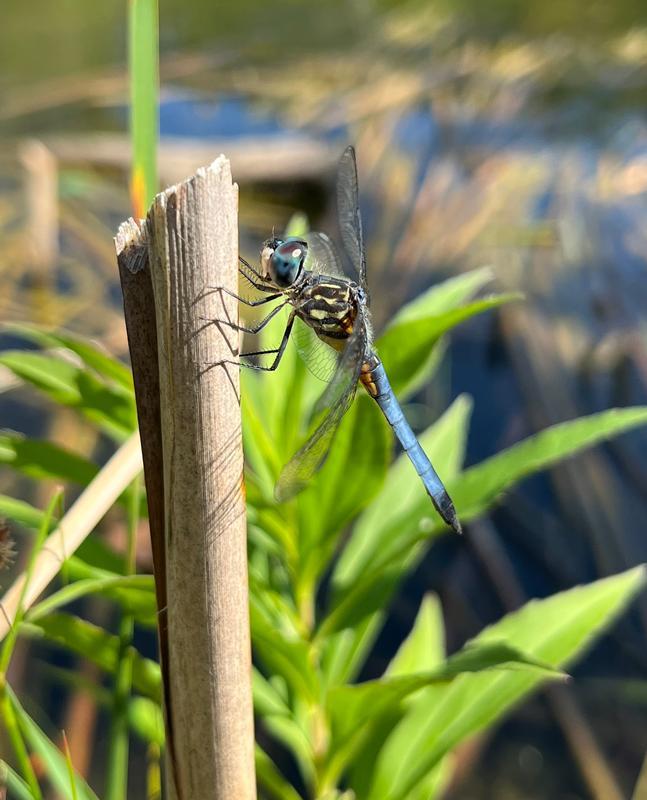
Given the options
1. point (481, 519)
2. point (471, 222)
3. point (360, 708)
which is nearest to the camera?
point (360, 708)

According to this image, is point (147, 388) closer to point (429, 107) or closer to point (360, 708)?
point (360, 708)

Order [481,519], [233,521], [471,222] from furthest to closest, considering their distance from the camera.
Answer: [471,222]
[481,519]
[233,521]

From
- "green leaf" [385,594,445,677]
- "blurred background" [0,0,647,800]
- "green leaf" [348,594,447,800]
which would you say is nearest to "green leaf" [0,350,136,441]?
"green leaf" [348,594,447,800]

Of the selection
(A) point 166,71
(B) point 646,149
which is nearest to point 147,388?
(B) point 646,149

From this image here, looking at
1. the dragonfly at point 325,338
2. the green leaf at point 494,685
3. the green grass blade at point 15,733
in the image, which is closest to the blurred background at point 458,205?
the green leaf at point 494,685

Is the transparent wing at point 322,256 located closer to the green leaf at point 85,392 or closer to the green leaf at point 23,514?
the green leaf at point 85,392

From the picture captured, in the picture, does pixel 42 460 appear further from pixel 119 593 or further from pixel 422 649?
pixel 422 649
